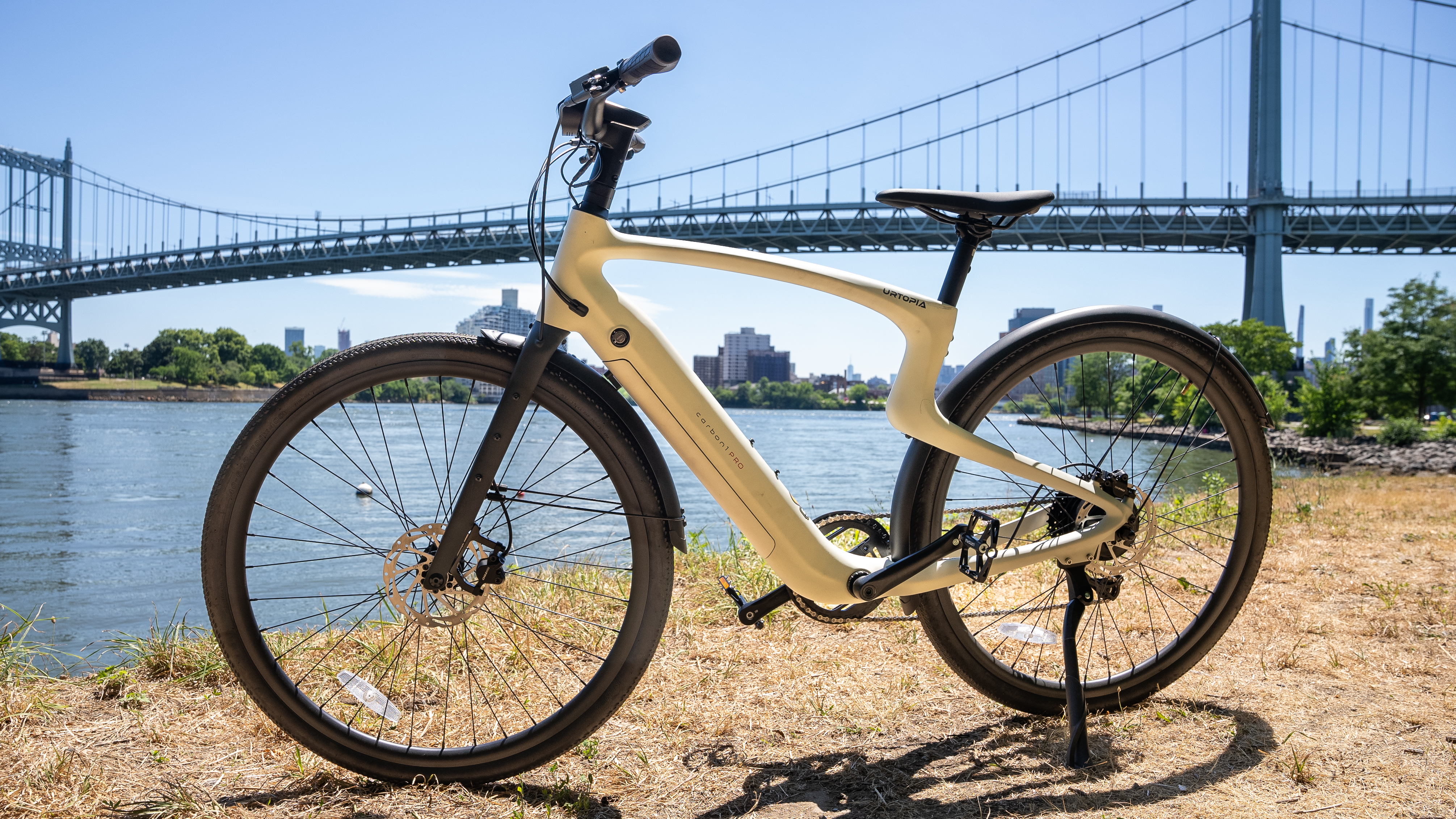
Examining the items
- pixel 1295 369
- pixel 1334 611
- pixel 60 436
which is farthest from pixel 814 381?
pixel 1334 611

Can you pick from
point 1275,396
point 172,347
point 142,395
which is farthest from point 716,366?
point 172,347

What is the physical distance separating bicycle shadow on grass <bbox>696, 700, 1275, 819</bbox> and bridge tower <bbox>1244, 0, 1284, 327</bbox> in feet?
122

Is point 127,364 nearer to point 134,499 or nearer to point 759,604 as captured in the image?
point 134,499

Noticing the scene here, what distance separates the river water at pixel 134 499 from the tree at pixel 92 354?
38116mm

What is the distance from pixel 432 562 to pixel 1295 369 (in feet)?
152

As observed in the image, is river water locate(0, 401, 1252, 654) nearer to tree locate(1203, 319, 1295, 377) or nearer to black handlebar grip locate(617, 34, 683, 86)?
black handlebar grip locate(617, 34, 683, 86)

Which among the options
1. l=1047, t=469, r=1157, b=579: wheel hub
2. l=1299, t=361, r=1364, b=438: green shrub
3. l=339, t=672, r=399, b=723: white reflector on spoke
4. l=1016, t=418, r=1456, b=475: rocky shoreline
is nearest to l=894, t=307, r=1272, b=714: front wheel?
l=1047, t=469, r=1157, b=579: wheel hub

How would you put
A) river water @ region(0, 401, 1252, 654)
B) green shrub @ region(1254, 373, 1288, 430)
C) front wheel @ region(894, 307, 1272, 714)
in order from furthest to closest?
green shrub @ region(1254, 373, 1288, 430)
river water @ region(0, 401, 1252, 654)
front wheel @ region(894, 307, 1272, 714)

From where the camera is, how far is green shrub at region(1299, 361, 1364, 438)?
2738cm

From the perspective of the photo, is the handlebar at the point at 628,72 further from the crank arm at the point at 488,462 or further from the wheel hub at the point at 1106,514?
the wheel hub at the point at 1106,514

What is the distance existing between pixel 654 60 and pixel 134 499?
639 inches

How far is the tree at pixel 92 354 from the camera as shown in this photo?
206 ft

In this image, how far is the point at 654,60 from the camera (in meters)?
1.39

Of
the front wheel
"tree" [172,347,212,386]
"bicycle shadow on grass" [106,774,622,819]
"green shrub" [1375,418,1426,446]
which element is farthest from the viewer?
"tree" [172,347,212,386]
